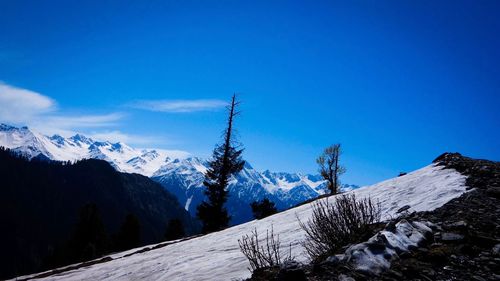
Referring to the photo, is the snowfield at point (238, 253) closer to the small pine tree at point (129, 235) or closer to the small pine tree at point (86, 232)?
the small pine tree at point (86, 232)

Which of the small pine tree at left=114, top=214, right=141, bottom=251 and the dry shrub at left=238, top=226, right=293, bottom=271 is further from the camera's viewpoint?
the small pine tree at left=114, top=214, right=141, bottom=251

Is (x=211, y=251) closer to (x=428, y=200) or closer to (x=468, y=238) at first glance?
(x=428, y=200)

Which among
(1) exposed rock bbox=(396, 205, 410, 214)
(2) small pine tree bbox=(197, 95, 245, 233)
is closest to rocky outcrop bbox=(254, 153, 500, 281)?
(1) exposed rock bbox=(396, 205, 410, 214)

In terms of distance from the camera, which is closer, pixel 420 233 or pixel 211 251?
pixel 420 233

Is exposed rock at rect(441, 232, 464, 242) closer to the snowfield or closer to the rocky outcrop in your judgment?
the rocky outcrop

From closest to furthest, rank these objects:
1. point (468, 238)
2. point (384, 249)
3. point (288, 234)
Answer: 1. point (384, 249)
2. point (468, 238)
3. point (288, 234)

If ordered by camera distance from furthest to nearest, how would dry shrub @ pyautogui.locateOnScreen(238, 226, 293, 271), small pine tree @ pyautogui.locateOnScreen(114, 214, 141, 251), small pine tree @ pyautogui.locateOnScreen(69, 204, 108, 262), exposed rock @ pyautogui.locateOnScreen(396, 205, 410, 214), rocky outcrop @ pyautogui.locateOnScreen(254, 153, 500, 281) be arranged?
small pine tree @ pyautogui.locateOnScreen(114, 214, 141, 251) < small pine tree @ pyautogui.locateOnScreen(69, 204, 108, 262) < exposed rock @ pyautogui.locateOnScreen(396, 205, 410, 214) < dry shrub @ pyautogui.locateOnScreen(238, 226, 293, 271) < rocky outcrop @ pyautogui.locateOnScreen(254, 153, 500, 281)

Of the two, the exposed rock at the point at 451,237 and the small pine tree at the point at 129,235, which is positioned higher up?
the exposed rock at the point at 451,237

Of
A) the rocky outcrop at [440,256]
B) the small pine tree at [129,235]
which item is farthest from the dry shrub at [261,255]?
the small pine tree at [129,235]

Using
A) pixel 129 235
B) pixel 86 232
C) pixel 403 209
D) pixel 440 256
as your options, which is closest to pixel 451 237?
pixel 440 256

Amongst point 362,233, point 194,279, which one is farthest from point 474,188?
point 194,279

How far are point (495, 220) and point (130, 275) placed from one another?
11.5 metres

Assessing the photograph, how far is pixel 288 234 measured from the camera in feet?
38.8

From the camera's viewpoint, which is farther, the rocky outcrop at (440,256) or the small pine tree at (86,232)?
the small pine tree at (86,232)
